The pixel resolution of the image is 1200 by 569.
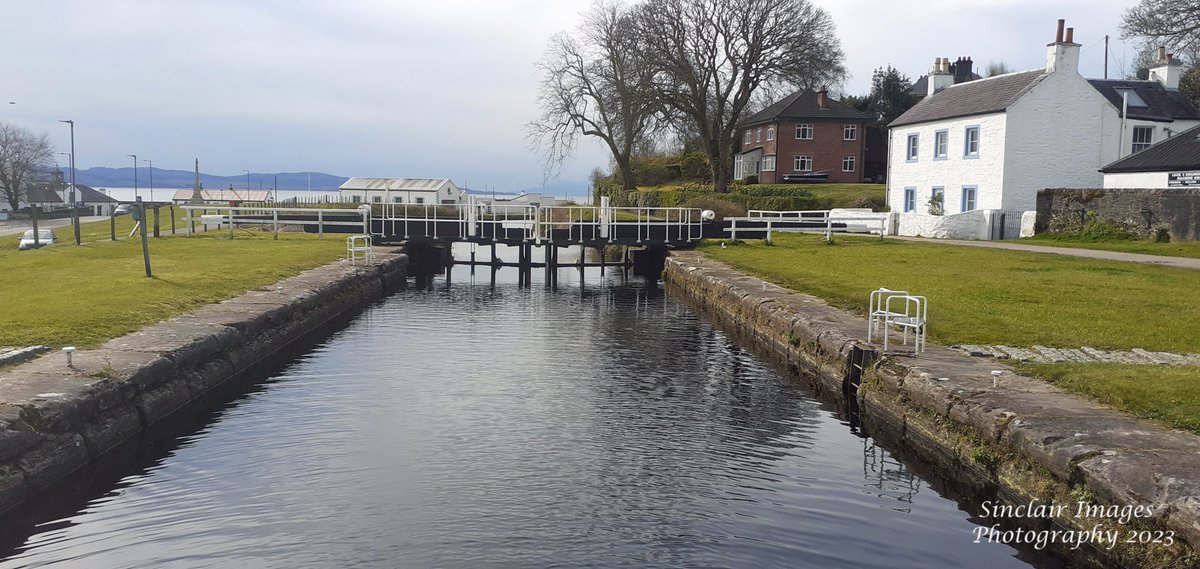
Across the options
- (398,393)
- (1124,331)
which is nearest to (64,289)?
(398,393)

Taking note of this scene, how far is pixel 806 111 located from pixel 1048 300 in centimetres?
4855

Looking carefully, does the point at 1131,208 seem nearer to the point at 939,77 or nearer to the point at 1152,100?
the point at 1152,100

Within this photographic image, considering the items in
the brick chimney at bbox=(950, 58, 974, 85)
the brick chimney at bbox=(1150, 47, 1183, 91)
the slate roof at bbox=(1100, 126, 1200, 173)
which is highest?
the brick chimney at bbox=(950, 58, 974, 85)

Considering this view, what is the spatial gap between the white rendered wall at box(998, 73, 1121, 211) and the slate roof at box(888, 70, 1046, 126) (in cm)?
63

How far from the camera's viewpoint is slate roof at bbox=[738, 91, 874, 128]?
210 feet

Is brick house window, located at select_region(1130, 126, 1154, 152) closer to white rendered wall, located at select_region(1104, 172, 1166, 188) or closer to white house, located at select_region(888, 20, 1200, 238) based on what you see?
white house, located at select_region(888, 20, 1200, 238)

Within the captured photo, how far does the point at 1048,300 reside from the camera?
1805 cm

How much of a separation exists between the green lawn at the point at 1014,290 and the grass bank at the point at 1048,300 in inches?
0.9

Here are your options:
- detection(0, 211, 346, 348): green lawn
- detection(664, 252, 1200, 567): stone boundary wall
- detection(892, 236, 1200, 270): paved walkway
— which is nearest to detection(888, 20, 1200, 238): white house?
detection(892, 236, 1200, 270): paved walkway

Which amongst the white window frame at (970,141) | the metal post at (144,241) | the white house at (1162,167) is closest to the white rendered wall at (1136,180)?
the white house at (1162,167)

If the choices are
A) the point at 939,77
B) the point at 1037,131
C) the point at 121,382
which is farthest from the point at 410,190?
the point at 121,382

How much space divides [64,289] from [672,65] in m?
42.9

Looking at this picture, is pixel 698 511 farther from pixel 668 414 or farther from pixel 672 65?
pixel 672 65

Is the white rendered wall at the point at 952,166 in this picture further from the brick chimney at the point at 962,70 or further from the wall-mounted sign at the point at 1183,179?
the brick chimney at the point at 962,70
